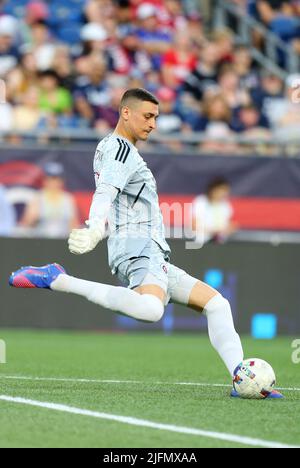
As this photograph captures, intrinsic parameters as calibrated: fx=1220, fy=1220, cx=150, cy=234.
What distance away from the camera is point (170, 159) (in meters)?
15.7

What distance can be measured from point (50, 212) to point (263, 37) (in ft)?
23.9

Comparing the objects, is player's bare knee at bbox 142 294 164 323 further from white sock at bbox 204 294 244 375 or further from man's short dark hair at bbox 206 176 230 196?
man's short dark hair at bbox 206 176 230 196

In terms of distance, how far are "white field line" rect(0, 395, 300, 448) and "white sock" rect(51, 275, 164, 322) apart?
79cm

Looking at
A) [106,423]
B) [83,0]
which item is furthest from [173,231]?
[106,423]

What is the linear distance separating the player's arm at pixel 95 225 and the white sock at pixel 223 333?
105 centimetres

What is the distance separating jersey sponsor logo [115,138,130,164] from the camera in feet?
24.4

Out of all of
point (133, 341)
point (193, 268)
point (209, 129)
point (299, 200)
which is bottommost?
point (133, 341)

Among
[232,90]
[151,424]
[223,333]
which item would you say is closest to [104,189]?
[223,333]

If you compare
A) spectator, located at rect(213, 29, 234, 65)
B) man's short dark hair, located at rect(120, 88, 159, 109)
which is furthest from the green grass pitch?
spectator, located at rect(213, 29, 234, 65)

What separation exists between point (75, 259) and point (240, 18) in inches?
312

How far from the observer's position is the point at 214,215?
49.7ft

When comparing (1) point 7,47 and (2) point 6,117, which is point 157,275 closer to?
(2) point 6,117

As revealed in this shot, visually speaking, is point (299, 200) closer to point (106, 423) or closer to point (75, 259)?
point (75, 259)
